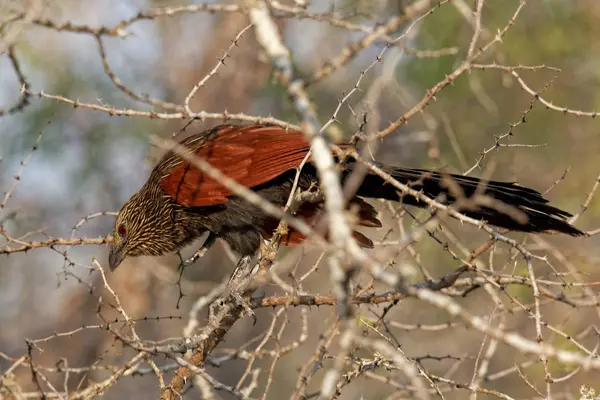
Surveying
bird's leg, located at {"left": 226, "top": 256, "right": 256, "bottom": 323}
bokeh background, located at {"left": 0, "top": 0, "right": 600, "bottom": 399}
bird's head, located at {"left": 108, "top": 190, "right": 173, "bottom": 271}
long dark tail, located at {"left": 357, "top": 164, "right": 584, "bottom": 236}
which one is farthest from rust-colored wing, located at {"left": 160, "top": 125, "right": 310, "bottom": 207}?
bokeh background, located at {"left": 0, "top": 0, "right": 600, "bottom": 399}

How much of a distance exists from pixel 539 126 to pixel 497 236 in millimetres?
6480

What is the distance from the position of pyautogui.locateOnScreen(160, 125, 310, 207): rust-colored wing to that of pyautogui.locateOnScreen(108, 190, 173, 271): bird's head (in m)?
0.24

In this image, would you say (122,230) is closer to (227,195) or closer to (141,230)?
(141,230)

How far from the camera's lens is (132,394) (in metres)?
9.58

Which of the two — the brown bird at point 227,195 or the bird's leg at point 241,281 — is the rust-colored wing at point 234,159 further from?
the bird's leg at point 241,281

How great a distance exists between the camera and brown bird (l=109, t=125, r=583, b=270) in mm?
3613

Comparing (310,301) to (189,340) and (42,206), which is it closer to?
(189,340)

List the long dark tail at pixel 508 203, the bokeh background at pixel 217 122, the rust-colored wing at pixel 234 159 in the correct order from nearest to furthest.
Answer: the long dark tail at pixel 508 203 → the rust-colored wing at pixel 234 159 → the bokeh background at pixel 217 122

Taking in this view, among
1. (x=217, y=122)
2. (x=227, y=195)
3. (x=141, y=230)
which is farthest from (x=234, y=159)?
(x=217, y=122)

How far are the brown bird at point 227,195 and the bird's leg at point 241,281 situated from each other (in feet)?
0.26

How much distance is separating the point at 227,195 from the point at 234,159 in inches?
8.4

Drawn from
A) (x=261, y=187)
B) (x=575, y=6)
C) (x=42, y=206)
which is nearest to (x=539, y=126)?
(x=575, y=6)

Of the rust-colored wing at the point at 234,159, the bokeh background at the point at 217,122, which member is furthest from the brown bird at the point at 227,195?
the bokeh background at the point at 217,122

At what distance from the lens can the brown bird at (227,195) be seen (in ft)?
11.9
